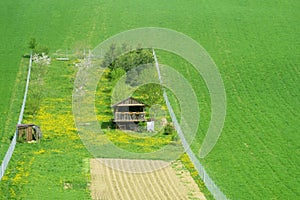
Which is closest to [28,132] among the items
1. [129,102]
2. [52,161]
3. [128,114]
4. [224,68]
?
[52,161]

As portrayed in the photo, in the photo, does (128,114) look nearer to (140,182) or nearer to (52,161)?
(52,161)

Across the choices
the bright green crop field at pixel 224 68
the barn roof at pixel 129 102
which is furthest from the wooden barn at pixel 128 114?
the bright green crop field at pixel 224 68

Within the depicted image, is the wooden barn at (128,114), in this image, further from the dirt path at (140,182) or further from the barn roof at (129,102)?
the dirt path at (140,182)

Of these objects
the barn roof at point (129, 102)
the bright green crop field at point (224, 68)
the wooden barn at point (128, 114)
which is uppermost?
the barn roof at point (129, 102)

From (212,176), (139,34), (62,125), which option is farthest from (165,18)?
(212,176)

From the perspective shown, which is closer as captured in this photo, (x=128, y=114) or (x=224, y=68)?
(x=128, y=114)

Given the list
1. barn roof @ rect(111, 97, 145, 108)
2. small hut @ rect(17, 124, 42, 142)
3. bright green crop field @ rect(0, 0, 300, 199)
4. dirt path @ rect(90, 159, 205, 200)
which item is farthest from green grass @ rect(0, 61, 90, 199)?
barn roof @ rect(111, 97, 145, 108)

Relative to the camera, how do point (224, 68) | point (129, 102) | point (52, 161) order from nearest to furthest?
point (52, 161) < point (129, 102) < point (224, 68)

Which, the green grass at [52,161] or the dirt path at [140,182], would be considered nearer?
the dirt path at [140,182]
